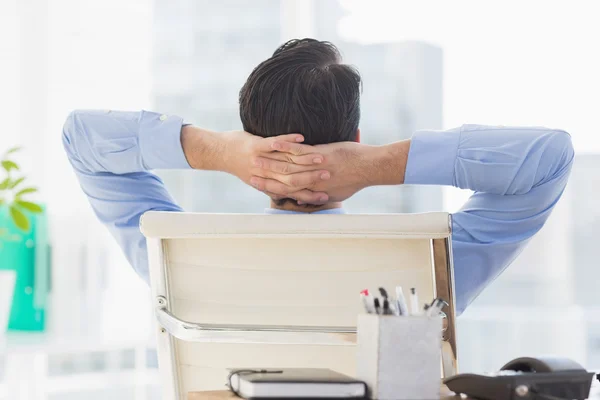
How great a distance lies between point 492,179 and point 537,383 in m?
0.43

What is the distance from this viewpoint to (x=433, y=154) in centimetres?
104

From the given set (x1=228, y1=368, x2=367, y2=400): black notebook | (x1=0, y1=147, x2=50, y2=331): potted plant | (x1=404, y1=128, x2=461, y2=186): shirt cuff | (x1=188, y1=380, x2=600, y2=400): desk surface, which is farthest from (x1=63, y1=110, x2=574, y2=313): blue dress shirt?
(x1=0, y1=147, x2=50, y2=331): potted plant

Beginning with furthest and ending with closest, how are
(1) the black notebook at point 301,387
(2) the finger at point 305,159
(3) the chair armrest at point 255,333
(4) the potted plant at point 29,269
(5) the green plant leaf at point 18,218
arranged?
(4) the potted plant at point 29,269, (5) the green plant leaf at point 18,218, (2) the finger at point 305,159, (3) the chair armrest at point 255,333, (1) the black notebook at point 301,387

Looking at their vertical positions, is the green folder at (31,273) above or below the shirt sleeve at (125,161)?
below

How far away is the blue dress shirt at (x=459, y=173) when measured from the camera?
104 centimetres

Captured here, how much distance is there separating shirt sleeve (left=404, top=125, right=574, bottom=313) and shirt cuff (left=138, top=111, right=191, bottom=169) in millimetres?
371

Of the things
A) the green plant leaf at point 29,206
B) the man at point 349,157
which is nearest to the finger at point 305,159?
the man at point 349,157

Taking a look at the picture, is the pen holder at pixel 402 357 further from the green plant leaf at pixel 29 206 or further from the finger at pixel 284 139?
the green plant leaf at pixel 29 206

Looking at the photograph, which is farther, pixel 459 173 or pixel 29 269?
pixel 29 269

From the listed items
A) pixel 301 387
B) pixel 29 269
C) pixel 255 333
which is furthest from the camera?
pixel 29 269

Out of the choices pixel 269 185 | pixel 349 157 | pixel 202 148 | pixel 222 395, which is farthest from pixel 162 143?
pixel 222 395

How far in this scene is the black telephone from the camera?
0.66 m

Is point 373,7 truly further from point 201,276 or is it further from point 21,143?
point 201,276

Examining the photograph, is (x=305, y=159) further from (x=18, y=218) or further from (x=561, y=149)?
(x=18, y=218)
